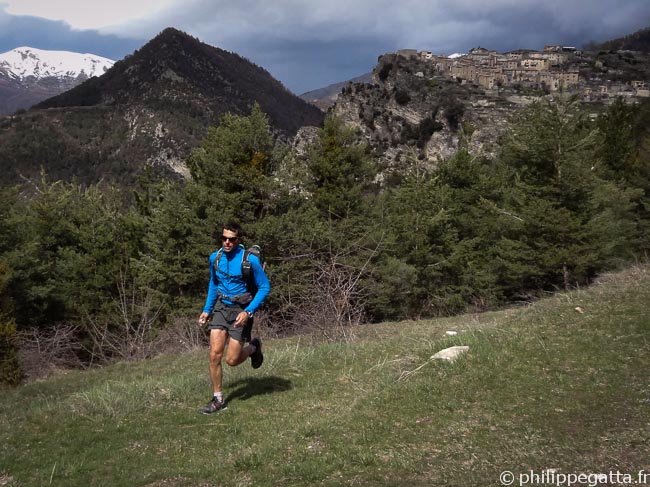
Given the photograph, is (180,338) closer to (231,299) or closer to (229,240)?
(231,299)

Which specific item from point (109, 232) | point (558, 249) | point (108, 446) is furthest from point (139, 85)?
point (108, 446)

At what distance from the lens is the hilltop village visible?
4771 inches

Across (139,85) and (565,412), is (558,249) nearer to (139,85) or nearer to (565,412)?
(565,412)

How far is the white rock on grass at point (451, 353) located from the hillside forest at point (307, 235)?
452 inches

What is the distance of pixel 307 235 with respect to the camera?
827 inches

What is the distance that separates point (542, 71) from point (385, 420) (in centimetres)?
16022

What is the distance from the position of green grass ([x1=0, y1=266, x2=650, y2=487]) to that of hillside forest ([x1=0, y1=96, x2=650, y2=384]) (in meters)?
11.3

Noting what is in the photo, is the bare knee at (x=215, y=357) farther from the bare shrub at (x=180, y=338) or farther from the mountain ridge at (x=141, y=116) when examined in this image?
the mountain ridge at (x=141, y=116)

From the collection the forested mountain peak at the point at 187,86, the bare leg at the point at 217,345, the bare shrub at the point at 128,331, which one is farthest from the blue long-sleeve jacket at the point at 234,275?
the forested mountain peak at the point at 187,86

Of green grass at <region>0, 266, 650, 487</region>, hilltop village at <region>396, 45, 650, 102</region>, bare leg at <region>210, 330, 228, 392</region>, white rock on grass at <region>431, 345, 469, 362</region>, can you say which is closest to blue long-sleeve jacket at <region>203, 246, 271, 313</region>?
bare leg at <region>210, 330, 228, 392</region>

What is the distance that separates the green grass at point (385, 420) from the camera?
4422 mm

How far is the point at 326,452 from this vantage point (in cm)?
476

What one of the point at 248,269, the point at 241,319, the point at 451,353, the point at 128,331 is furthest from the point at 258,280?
the point at 128,331

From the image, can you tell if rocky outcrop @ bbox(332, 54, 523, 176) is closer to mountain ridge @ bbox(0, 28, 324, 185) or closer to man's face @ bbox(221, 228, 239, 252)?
mountain ridge @ bbox(0, 28, 324, 185)
